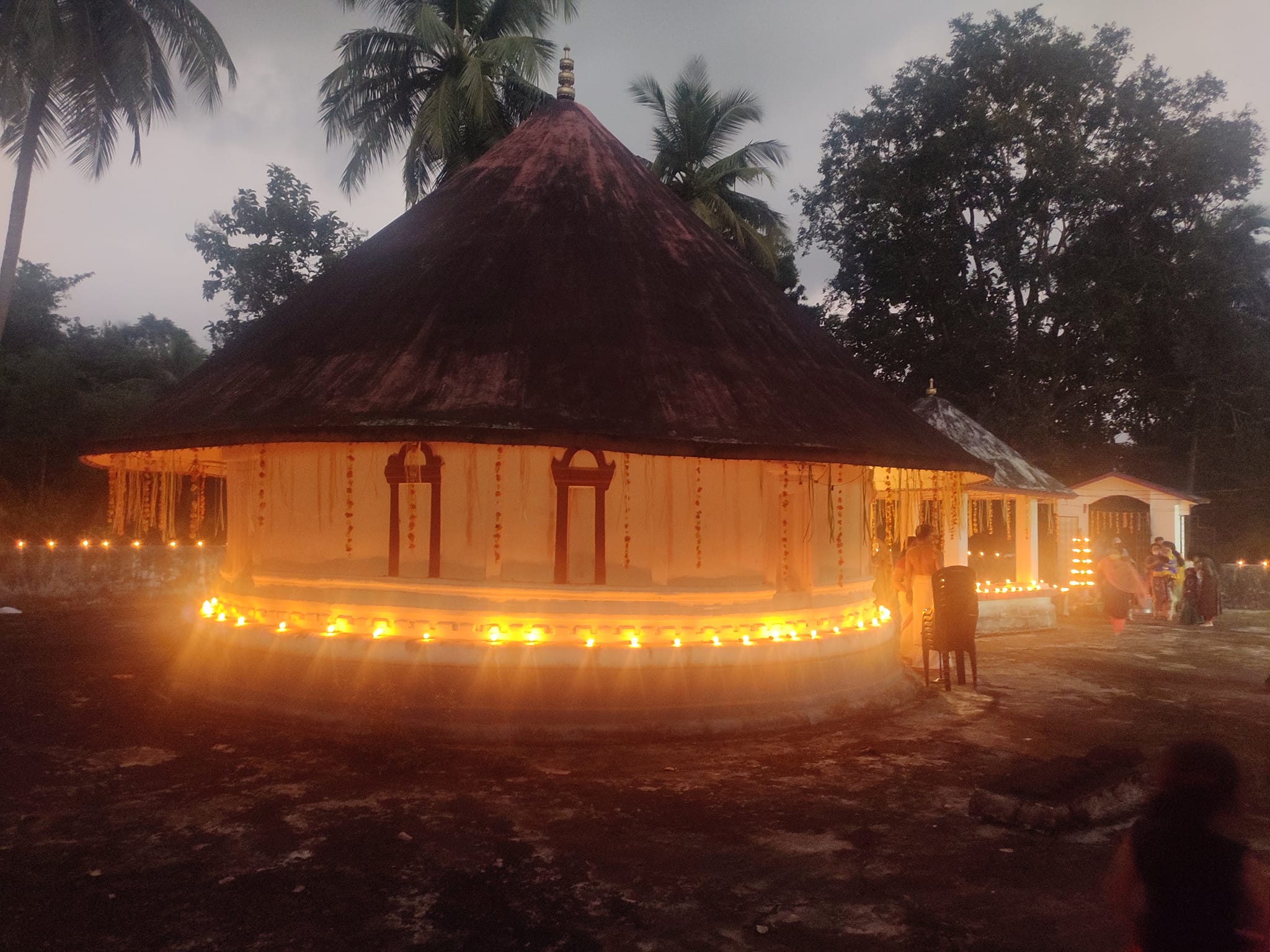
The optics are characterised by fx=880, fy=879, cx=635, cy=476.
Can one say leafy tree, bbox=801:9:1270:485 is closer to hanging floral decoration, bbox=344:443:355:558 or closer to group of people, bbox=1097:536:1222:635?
group of people, bbox=1097:536:1222:635

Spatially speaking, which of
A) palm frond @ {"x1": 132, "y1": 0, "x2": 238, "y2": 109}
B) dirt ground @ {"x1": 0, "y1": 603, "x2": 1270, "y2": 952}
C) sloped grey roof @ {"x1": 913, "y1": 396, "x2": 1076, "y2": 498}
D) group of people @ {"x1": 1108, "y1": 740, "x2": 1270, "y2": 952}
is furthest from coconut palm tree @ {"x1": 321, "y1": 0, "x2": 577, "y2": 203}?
group of people @ {"x1": 1108, "y1": 740, "x2": 1270, "y2": 952}

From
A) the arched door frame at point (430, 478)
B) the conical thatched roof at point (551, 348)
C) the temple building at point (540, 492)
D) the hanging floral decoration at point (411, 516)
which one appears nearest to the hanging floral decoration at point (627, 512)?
the temple building at point (540, 492)

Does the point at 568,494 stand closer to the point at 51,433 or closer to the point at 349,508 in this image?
the point at 349,508

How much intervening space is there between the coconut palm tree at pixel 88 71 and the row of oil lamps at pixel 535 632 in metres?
14.4

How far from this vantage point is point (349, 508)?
30.3 ft

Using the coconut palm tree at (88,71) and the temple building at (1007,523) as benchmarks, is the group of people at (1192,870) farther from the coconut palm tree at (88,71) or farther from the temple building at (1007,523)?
the coconut palm tree at (88,71)

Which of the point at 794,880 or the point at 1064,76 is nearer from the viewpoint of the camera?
the point at 794,880

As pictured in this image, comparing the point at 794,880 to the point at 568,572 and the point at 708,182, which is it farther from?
the point at 708,182

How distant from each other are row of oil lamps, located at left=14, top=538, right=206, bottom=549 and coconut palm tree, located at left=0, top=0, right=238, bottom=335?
4624mm

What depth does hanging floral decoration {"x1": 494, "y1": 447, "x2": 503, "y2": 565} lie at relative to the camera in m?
8.70

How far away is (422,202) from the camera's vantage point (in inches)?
477

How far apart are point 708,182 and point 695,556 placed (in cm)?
2128

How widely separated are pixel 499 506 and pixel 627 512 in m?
1.28

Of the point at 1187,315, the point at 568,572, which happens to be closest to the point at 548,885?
the point at 568,572
